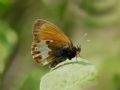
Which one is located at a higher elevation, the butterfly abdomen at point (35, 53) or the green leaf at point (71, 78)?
the green leaf at point (71, 78)

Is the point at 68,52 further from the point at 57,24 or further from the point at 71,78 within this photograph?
the point at 71,78

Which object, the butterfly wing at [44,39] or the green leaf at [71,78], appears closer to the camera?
the green leaf at [71,78]

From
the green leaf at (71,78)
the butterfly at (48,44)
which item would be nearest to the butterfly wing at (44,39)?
the butterfly at (48,44)

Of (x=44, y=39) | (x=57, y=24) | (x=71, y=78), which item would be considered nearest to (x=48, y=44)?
(x=44, y=39)

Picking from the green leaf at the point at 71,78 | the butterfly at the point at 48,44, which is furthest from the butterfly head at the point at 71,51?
the green leaf at the point at 71,78

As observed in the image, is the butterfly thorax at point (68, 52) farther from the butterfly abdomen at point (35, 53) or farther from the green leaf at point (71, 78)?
the green leaf at point (71, 78)

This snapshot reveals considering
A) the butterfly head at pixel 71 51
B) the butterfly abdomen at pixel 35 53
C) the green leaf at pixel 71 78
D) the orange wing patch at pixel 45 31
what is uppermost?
the orange wing patch at pixel 45 31

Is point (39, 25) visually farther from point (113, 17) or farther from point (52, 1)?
point (113, 17)

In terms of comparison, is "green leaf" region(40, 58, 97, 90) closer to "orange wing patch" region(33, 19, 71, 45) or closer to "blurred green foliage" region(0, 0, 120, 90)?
"blurred green foliage" region(0, 0, 120, 90)
